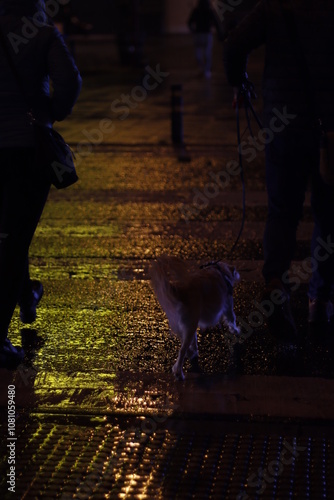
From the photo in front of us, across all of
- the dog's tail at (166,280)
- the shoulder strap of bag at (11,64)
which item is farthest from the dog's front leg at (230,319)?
the shoulder strap of bag at (11,64)

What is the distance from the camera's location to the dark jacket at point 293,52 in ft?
15.7

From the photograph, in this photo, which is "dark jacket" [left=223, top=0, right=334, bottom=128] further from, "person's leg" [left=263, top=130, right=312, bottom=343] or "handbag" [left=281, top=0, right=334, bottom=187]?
"person's leg" [left=263, top=130, right=312, bottom=343]

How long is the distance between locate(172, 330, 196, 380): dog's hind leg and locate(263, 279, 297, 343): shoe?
872 mm

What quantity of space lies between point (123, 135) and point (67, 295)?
7.71 meters

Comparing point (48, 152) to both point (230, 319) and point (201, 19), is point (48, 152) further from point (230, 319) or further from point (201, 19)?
point (201, 19)

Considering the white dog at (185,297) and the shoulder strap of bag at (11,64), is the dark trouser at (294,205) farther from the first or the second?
the shoulder strap of bag at (11,64)

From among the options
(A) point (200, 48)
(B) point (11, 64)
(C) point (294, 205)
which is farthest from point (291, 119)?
(A) point (200, 48)

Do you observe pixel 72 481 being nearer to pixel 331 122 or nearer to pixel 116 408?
pixel 116 408

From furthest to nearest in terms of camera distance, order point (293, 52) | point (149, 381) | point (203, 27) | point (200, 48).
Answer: point (200, 48) < point (203, 27) < point (293, 52) < point (149, 381)

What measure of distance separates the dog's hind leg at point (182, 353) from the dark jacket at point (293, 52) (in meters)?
1.46

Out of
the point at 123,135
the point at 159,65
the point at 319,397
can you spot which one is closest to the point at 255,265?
the point at 319,397

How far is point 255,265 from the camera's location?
6.57m

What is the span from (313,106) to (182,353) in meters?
1.66

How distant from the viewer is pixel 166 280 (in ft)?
14.1
